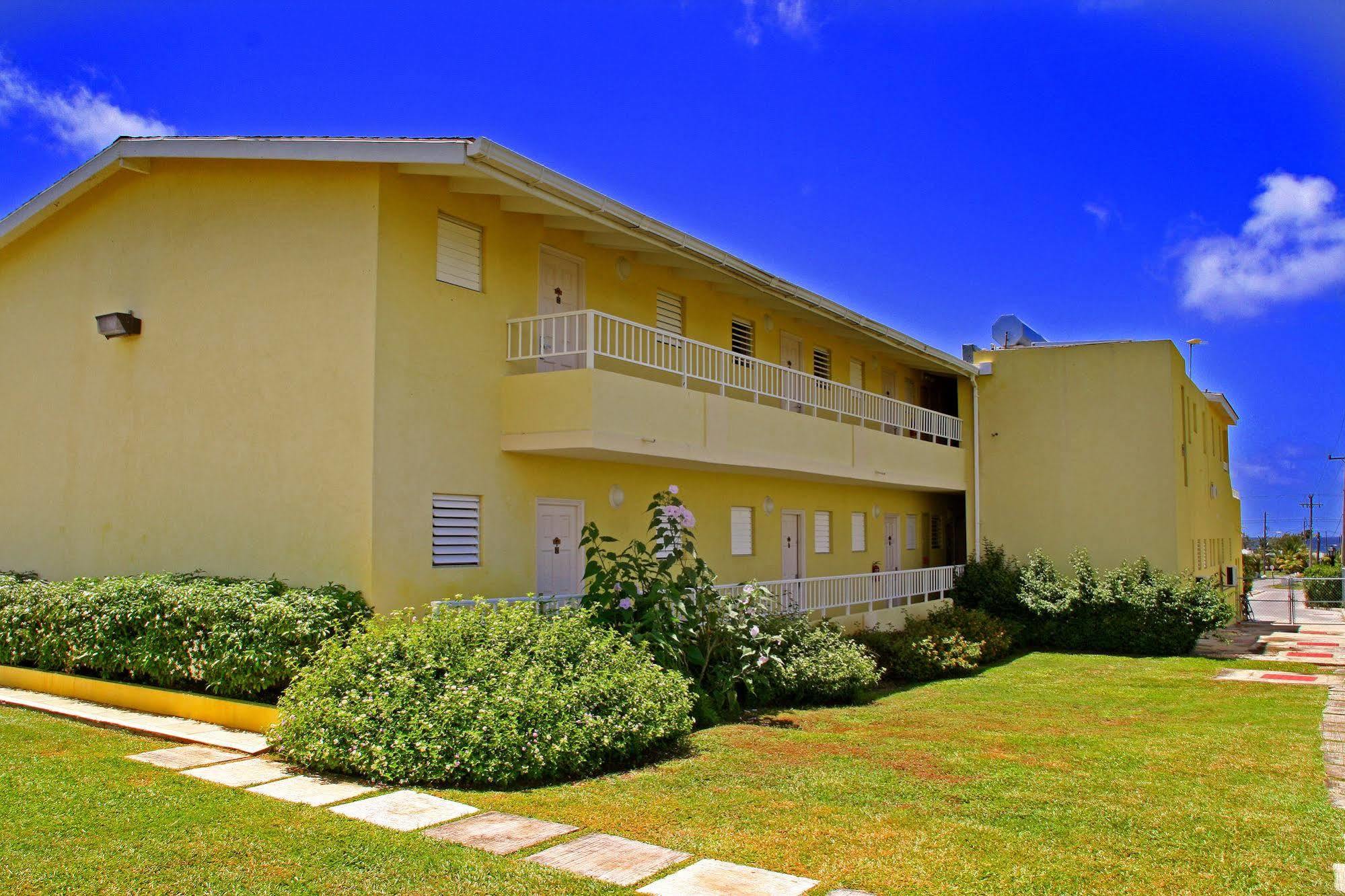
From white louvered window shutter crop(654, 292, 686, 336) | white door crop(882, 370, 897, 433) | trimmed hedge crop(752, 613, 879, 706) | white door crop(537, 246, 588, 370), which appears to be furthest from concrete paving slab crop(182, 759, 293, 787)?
white door crop(882, 370, 897, 433)

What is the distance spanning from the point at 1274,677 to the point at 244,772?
1616 centimetres

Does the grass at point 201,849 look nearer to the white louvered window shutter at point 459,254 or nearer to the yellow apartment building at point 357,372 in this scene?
the yellow apartment building at point 357,372

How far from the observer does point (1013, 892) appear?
219 inches

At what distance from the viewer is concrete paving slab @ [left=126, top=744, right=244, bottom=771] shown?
8.50 meters

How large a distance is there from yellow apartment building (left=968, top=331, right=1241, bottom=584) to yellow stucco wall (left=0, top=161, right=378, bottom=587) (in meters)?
16.7

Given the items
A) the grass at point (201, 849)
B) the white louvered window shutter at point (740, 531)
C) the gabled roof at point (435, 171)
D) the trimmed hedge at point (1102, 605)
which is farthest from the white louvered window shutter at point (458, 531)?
the trimmed hedge at point (1102, 605)

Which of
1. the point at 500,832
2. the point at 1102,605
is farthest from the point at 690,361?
the point at 1102,605

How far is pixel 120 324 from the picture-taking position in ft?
44.0

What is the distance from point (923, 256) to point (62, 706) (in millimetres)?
17630

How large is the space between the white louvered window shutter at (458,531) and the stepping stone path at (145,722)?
301 centimetres

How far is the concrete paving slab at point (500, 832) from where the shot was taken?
6.37 m

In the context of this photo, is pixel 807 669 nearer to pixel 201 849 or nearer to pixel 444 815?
pixel 444 815

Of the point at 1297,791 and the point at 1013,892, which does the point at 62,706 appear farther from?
the point at 1297,791

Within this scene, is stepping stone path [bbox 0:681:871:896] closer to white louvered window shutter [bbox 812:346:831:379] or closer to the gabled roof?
the gabled roof
